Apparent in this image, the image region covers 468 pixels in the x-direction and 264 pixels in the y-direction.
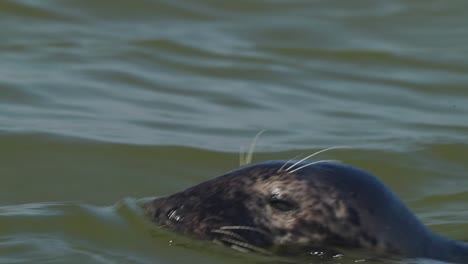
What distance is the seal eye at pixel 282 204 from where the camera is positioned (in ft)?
21.5

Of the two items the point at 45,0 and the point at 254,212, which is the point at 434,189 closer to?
the point at 254,212

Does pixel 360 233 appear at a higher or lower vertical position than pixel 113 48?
lower

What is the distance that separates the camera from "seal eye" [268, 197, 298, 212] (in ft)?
21.5

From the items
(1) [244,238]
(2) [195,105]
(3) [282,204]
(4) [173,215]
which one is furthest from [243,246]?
(2) [195,105]

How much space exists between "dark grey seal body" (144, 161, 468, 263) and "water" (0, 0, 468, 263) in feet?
0.54

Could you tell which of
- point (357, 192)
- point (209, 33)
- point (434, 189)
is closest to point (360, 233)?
point (357, 192)

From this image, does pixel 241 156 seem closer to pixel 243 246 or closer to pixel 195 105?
pixel 195 105

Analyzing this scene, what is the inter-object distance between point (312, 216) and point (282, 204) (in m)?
0.15

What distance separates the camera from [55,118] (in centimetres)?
995

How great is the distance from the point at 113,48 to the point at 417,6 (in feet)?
13.5

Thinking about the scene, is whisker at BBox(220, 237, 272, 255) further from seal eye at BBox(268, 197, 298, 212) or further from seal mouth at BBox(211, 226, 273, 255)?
seal eye at BBox(268, 197, 298, 212)

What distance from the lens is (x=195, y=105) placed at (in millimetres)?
10930

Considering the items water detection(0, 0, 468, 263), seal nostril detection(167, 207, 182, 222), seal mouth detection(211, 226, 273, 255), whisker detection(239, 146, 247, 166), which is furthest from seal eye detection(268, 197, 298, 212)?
whisker detection(239, 146, 247, 166)

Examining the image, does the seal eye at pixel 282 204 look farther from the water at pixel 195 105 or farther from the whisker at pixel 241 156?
the whisker at pixel 241 156
